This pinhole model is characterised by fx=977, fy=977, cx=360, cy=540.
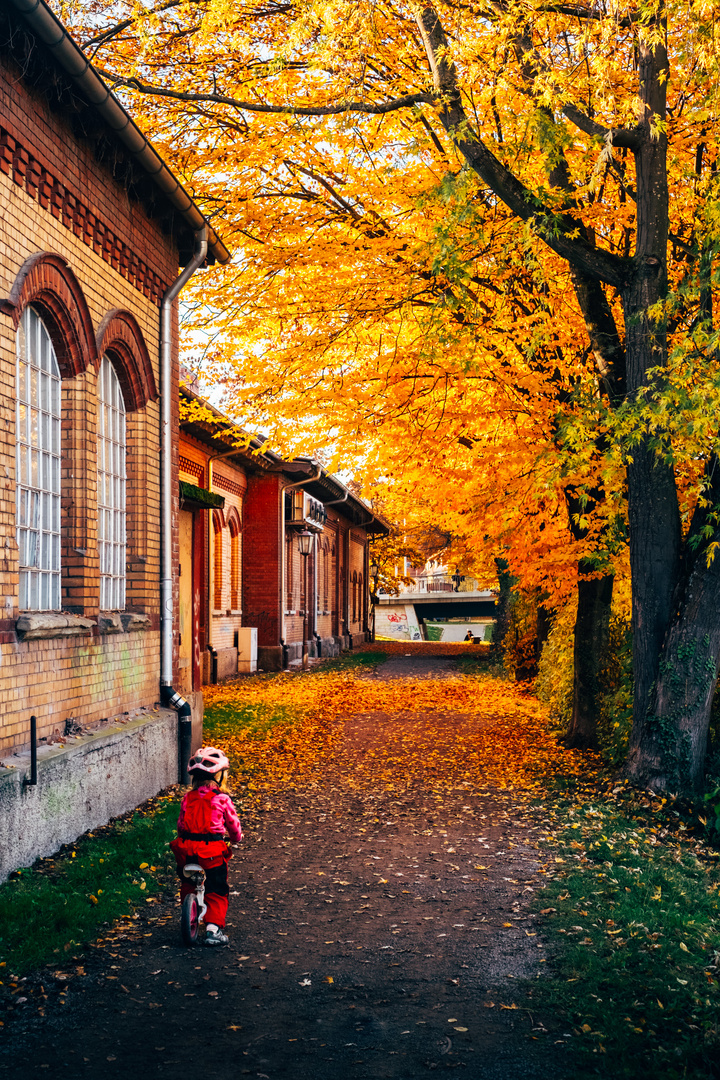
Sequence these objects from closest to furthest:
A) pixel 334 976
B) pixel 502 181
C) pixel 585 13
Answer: pixel 334 976 < pixel 502 181 < pixel 585 13

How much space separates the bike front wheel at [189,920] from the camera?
507 centimetres

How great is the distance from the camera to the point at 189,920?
16.6 feet

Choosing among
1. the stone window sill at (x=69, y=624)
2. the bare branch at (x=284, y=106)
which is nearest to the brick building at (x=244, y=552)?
the stone window sill at (x=69, y=624)

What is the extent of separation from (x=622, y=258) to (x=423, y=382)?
3371 millimetres

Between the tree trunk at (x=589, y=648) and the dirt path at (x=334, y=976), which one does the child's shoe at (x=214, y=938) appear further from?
the tree trunk at (x=589, y=648)

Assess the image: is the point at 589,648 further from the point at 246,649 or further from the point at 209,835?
the point at 246,649

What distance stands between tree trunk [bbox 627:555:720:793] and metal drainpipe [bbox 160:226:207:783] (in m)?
4.43

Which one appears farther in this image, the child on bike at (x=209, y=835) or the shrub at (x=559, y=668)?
the shrub at (x=559, y=668)

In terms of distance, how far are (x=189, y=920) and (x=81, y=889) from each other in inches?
43.8

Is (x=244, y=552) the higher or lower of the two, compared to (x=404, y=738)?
higher

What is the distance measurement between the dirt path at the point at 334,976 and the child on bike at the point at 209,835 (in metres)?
0.20

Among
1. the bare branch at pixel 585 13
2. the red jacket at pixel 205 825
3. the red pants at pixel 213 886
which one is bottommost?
the red pants at pixel 213 886

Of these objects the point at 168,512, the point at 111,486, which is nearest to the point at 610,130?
the point at 111,486

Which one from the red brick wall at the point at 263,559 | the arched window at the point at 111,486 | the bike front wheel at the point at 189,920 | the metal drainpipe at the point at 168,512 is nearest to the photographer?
the bike front wheel at the point at 189,920
